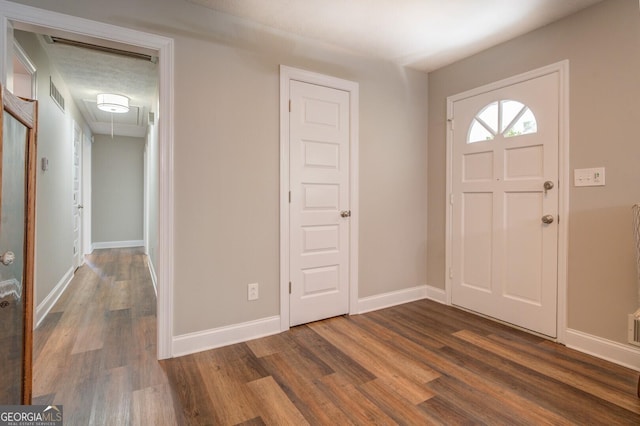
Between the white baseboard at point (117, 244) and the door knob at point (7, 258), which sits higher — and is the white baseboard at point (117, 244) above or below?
below

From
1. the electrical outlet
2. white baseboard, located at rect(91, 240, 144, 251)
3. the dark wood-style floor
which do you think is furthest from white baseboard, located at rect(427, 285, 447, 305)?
white baseboard, located at rect(91, 240, 144, 251)

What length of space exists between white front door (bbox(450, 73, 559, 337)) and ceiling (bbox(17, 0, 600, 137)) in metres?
0.46

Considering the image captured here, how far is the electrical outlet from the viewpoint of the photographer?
8.23ft

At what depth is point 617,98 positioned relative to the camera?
2129 millimetres

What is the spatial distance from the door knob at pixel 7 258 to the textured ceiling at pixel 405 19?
194cm

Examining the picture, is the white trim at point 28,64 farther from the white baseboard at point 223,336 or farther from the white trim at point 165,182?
the white baseboard at point 223,336

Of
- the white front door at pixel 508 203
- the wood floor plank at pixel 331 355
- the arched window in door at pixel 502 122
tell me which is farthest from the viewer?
the arched window in door at pixel 502 122

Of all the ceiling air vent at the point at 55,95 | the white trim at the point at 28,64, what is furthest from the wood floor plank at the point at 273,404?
the ceiling air vent at the point at 55,95

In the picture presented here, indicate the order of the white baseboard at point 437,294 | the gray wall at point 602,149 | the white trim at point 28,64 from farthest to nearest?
the white baseboard at point 437,294 → the white trim at point 28,64 → the gray wall at point 602,149

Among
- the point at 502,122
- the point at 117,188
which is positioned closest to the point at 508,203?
the point at 502,122

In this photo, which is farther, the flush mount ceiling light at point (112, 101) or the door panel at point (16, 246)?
the flush mount ceiling light at point (112, 101)

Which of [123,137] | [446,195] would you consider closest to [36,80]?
[446,195]

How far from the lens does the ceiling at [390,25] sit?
2.24 metres

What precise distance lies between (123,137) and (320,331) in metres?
6.79
